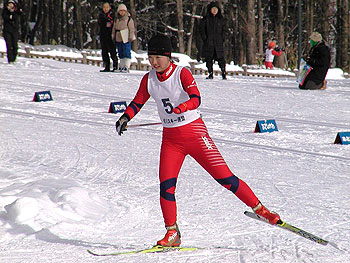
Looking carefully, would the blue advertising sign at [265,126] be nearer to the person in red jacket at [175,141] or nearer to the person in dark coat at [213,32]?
the person in red jacket at [175,141]

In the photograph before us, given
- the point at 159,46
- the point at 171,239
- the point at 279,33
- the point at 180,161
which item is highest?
the point at 279,33

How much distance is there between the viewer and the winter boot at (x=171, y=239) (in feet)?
13.2

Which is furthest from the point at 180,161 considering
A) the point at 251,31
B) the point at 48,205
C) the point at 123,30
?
the point at 251,31

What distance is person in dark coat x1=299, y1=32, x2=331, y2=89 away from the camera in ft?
43.2

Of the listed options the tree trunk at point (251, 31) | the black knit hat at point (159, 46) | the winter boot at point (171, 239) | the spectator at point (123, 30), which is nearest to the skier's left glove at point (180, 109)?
the black knit hat at point (159, 46)

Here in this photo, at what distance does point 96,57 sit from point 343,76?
10.1 m

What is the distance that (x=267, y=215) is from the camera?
4.05m

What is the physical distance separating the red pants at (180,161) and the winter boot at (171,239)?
0.04 m

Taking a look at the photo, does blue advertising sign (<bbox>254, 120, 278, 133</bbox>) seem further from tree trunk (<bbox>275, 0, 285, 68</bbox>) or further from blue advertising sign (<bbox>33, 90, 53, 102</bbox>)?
tree trunk (<bbox>275, 0, 285, 68</bbox>)

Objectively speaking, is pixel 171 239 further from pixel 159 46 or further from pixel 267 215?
pixel 159 46

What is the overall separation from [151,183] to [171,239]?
2.10 meters

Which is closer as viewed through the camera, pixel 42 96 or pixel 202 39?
pixel 42 96

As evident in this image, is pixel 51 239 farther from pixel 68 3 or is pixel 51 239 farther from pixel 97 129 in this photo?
pixel 68 3

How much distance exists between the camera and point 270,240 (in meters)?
4.24
